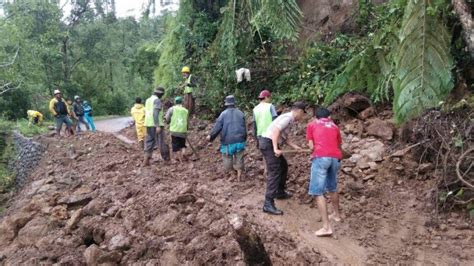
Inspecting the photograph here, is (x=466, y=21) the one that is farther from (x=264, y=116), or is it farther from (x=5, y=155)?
(x=5, y=155)

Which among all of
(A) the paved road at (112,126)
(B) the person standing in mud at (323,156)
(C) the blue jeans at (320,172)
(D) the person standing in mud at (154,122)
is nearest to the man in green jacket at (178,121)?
(D) the person standing in mud at (154,122)

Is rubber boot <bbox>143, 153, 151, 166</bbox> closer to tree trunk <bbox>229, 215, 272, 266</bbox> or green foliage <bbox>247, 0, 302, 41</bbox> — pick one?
green foliage <bbox>247, 0, 302, 41</bbox>

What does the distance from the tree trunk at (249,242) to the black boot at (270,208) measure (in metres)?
1.71

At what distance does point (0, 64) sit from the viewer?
68.5 feet

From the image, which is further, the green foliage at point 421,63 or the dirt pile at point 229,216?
the green foliage at point 421,63

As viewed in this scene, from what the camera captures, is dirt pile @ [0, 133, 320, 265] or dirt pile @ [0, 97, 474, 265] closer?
dirt pile @ [0, 97, 474, 265]

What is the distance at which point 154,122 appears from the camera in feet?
31.3

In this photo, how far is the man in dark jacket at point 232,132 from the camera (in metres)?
7.91

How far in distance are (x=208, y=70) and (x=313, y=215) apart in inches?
300

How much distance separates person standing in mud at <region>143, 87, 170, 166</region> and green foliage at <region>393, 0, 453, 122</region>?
5.18m

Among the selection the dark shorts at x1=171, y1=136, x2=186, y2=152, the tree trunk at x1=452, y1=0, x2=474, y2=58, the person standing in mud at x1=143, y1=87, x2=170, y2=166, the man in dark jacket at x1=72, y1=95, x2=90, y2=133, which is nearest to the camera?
the tree trunk at x1=452, y1=0, x2=474, y2=58

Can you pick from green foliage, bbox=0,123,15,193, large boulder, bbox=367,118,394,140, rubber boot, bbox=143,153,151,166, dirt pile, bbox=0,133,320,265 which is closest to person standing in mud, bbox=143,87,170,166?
rubber boot, bbox=143,153,151,166

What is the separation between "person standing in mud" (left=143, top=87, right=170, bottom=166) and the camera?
952 centimetres

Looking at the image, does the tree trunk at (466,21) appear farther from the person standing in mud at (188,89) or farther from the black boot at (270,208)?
the person standing in mud at (188,89)
